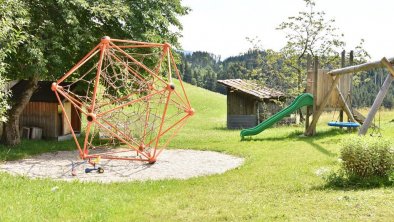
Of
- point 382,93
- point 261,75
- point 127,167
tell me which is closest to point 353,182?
point 382,93

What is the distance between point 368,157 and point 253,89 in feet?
80.3

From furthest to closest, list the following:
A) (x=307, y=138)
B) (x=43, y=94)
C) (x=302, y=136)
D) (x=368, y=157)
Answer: (x=43, y=94) < (x=302, y=136) < (x=307, y=138) < (x=368, y=157)

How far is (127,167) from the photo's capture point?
1476cm

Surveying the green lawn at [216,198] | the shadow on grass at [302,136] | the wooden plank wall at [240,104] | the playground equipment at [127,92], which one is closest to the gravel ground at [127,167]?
the playground equipment at [127,92]

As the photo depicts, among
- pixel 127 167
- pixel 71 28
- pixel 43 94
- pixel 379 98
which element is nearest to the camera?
pixel 379 98

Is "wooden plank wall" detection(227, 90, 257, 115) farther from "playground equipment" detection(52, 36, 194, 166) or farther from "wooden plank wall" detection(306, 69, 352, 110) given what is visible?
"playground equipment" detection(52, 36, 194, 166)

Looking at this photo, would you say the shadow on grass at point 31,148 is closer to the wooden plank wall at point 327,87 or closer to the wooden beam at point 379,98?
the wooden plank wall at point 327,87

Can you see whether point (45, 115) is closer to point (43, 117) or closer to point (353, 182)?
point (43, 117)

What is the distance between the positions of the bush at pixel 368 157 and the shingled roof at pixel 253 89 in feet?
72.1

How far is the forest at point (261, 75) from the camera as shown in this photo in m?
35.7

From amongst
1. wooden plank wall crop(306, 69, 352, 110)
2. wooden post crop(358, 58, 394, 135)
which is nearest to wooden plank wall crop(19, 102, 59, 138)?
wooden plank wall crop(306, 69, 352, 110)

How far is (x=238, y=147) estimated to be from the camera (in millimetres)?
18656

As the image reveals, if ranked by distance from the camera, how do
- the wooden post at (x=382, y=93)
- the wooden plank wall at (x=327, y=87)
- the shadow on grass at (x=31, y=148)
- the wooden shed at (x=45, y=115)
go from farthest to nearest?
1. the wooden shed at (x=45, y=115)
2. the wooden plank wall at (x=327, y=87)
3. the shadow on grass at (x=31, y=148)
4. the wooden post at (x=382, y=93)

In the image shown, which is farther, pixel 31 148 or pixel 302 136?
pixel 302 136
